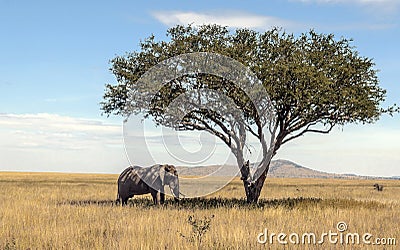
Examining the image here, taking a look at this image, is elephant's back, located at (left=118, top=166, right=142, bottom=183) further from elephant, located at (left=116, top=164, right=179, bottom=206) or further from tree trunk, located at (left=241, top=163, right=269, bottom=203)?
tree trunk, located at (left=241, top=163, right=269, bottom=203)

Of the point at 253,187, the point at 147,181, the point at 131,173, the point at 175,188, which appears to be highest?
the point at 131,173

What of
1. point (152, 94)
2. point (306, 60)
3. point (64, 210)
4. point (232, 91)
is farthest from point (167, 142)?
point (306, 60)

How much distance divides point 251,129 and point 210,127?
2.31 metres

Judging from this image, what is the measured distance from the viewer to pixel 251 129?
27.0 m

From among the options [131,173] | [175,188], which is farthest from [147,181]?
[175,188]

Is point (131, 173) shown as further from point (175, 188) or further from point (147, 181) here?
point (175, 188)

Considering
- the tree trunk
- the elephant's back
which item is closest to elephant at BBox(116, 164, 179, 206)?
the elephant's back

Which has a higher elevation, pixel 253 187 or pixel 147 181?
pixel 147 181

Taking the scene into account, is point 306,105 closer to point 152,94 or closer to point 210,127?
point 210,127

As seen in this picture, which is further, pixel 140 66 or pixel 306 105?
pixel 140 66

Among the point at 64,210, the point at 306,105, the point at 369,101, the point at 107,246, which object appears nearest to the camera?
the point at 107,246

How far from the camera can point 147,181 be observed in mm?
27469

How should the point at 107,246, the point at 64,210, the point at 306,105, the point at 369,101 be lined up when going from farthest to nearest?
the point at 369,101
the point at 306,105
the point at 64,210
the point at 107,246

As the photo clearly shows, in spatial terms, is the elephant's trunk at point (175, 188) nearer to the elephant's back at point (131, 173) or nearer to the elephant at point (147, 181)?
the elephant at point (147, 181)
